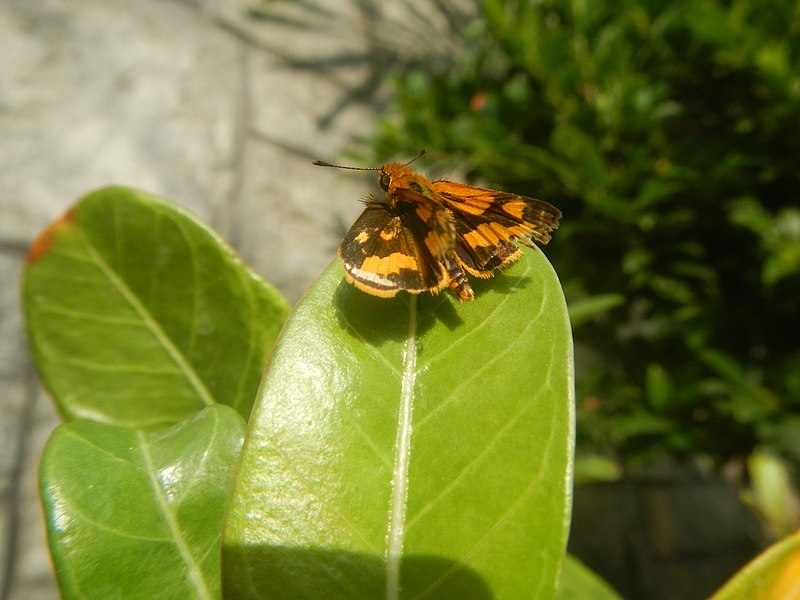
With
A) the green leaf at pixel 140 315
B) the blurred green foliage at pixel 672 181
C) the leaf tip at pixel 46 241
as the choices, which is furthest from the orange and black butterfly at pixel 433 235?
the blurred green foliage at pixel 672 181

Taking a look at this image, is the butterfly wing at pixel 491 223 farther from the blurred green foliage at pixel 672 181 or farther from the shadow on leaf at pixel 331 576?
the blurred green foliage at pixel 672 181

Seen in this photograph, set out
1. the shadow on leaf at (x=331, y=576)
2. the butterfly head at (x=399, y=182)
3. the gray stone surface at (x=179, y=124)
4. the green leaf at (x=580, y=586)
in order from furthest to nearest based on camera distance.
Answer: the gray stone surface at (x=179, y=124) → the green leaf at (x=580, y=586) → the butterfly head at (x=399, y=182) → the shadow on leaf at (x=331, y=576)

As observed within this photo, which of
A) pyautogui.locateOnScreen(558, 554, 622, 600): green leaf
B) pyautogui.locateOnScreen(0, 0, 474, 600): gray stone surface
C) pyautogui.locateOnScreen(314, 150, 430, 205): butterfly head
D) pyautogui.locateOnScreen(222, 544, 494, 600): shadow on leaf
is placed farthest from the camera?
pyautogui.locateOnScreen(0, 0, 474, 600): gray stone surface

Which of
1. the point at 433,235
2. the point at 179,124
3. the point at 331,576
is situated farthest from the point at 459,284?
the point at 179,124

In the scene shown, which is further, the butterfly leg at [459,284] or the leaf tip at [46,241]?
the leaf tip at [46,241]

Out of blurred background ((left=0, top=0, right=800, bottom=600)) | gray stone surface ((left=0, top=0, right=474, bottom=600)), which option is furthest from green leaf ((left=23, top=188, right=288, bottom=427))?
gray stone surface ((left=0, top=0, right=474, bottom=600))

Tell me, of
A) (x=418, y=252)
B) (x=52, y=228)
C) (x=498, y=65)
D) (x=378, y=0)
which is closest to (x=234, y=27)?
(x=378, y=0)

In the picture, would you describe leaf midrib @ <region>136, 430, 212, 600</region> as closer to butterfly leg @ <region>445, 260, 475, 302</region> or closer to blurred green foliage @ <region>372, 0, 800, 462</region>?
butterfly leg @ <region>445, 260, 475, 302</region>
